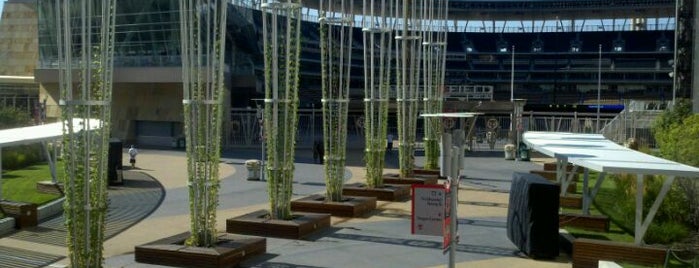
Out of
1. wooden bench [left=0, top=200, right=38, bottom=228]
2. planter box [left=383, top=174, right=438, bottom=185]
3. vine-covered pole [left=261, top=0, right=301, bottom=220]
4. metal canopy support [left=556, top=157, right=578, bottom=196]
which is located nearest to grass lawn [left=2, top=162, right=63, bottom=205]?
wooden bench [left=0, top=200, right=38, bottom=228]

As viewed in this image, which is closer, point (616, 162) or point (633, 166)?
point (633, 166)

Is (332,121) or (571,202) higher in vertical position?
(332,121)

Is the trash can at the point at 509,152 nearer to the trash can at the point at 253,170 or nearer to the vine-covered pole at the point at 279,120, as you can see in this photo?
the trash can at the point at 253,170

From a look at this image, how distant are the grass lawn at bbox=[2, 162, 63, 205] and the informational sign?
1453cm

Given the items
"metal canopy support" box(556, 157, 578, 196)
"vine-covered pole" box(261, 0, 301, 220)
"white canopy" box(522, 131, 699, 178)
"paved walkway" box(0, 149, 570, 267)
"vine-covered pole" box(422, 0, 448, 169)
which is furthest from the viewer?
"vine-covered pole" box(422, 0, 448, 169)

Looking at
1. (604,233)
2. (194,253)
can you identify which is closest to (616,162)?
(604,233)

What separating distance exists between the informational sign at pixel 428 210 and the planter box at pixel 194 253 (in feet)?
16.4

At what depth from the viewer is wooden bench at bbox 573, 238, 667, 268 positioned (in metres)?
12.3

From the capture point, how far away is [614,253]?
1241cm

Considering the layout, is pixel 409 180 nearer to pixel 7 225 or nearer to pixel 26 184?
pixel 7 225

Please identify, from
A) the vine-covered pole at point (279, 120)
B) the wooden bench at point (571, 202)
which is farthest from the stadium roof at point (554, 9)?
the vine-covered pole at point (279, 120)

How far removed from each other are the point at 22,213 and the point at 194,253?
6995 mm

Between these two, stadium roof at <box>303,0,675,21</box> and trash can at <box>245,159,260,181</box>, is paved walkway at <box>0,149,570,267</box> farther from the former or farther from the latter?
stadium roof at <box>303,0,675,21</box>

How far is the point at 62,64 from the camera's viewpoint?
10133 mm
